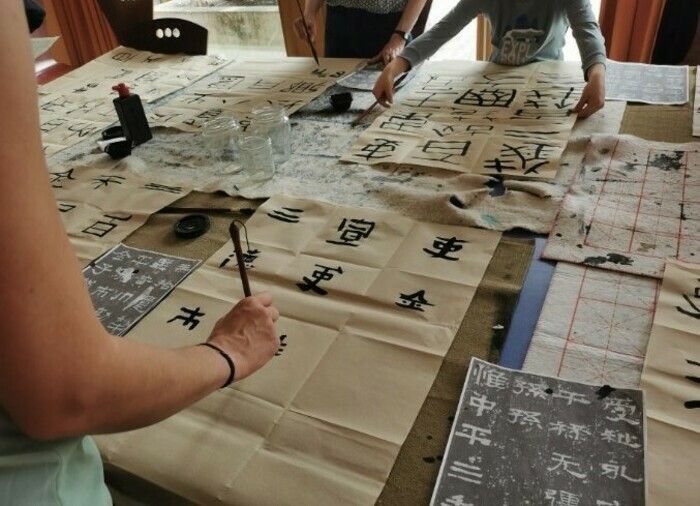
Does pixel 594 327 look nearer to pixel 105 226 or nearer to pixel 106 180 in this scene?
pixel 105 226

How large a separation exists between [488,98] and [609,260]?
673mm

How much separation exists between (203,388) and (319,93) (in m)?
1.13

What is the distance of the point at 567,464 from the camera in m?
0.52

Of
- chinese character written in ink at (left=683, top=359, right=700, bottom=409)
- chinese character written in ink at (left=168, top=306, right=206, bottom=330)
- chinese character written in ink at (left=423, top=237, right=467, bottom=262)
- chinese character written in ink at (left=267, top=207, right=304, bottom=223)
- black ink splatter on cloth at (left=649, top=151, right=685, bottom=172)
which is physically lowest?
chinese character written in ink at (left=168, top=306, right=206, bottom=330)

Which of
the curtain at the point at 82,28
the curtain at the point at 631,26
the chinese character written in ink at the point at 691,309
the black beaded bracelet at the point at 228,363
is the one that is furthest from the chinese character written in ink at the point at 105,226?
the curtain at the point at 82,28

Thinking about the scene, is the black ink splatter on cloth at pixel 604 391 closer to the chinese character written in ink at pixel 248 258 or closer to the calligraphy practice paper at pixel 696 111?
the chinese character written in ink at pixel 248 258

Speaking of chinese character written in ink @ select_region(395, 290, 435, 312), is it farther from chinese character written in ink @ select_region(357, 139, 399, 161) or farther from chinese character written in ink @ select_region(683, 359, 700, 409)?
chinese character written in ink @ select_region(357, 139, 399, 161)

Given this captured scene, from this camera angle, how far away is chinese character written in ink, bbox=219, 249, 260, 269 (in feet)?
2.86

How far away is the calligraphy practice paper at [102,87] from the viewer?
1.46m

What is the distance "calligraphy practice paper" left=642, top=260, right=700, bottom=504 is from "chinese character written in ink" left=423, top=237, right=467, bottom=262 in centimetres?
28

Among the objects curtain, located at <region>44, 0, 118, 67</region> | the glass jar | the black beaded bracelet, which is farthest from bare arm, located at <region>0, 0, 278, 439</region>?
curtain, located at <region>44, 0, 118, 67</region>

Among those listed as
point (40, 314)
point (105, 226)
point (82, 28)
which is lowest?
point (82, 28)

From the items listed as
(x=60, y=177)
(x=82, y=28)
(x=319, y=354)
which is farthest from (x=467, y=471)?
(x=82, y=28)

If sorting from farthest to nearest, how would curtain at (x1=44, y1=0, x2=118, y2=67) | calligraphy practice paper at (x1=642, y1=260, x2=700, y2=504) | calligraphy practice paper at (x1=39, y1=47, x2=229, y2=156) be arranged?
1. curtain at (x1=44, y1=0, x2=118, y2=67)
2. calligraphy practice paper at (x1=39, y1=47, x2=229, y2=156)
3. calligraphy practice paper at (x1=642, y1=260, x2=700, y2=504)
